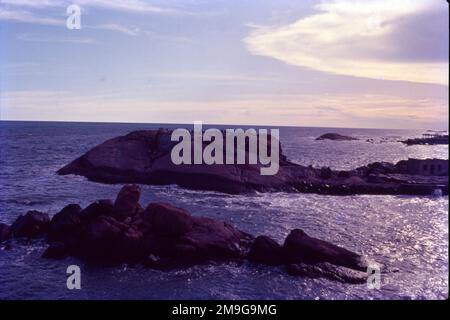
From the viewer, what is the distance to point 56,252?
19.5 meters

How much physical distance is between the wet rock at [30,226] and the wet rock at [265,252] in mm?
10849

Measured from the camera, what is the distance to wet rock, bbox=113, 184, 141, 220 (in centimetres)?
2106

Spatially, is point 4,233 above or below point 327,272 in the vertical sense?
above

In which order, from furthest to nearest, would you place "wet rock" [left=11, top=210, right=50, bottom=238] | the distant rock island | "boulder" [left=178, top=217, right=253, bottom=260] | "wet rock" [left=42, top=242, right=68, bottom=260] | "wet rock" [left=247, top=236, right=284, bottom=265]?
1. the distant rock island
2. "wet rock" [left=11, top=210, right=50, bottom=238]
3. "wet rock" [left=42, top=242, right=68, bottom=260]
4. "boulder" [left=178, top=217, right=253, bottom=260]
5. "wet rock" [left=247, top=236, right=284, bottom=265]

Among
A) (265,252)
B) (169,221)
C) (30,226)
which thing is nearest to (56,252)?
(30,226)

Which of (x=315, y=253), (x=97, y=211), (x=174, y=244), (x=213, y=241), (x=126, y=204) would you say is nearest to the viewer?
(x=315, y=253)

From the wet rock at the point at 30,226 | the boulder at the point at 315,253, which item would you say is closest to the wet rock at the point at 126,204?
the wet rock at the point at 30,226

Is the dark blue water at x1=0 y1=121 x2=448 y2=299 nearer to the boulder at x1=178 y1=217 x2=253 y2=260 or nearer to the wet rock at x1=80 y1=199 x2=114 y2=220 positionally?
the boulder at x1=178 y1=217 x2=253 y2=260

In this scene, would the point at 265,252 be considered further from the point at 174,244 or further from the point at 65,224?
the point at 65,224

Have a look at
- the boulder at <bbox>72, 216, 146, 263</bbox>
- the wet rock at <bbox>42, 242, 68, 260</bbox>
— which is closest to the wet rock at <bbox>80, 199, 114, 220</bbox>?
the boulder at <bbox>72, 216, 146, 263</bbox>

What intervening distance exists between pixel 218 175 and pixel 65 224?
17.5 meters

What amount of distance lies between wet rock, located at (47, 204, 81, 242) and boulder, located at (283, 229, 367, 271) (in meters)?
9.75

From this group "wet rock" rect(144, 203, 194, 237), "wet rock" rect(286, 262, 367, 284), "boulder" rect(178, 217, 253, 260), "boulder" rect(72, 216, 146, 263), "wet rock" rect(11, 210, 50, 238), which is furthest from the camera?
"wet rock" rect(11, 210, 50, 238)

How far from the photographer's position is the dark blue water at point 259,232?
1617 cm
